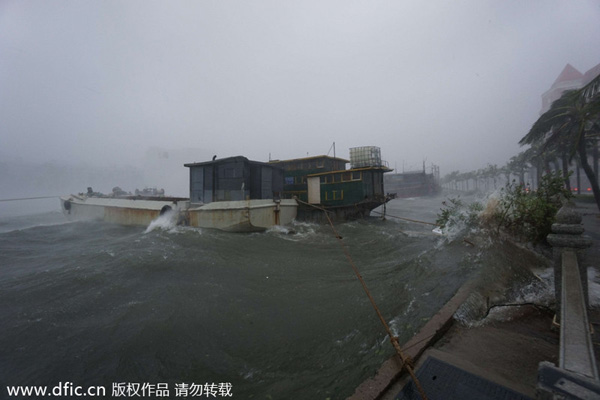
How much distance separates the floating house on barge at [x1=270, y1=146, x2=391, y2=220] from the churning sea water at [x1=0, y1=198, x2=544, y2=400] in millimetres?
9854

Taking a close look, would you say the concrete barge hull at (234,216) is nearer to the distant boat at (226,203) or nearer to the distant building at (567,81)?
the distant boat at (226,203)

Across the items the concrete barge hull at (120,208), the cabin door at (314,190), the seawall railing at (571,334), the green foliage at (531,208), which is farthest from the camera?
the cabin door at (314,190)

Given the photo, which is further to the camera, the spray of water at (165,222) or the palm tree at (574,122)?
→ the spray of water at (165,222)

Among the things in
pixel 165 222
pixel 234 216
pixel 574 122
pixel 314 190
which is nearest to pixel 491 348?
pixel 234 216

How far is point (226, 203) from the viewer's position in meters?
15.5

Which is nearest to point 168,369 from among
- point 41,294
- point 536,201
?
point 41,294

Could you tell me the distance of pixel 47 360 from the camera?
376 centimetres

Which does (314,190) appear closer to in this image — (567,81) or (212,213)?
(212,213)

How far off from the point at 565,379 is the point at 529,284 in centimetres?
409

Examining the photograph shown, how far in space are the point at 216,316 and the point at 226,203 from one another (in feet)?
36.9

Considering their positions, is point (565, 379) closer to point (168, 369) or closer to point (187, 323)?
point (168, 369)

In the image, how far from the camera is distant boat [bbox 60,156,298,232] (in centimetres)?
1533

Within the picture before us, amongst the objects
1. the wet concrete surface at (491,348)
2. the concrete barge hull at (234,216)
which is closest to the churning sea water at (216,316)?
the wet concrete surface at (491,348)

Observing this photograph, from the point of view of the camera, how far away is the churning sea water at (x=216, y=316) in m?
3.34
